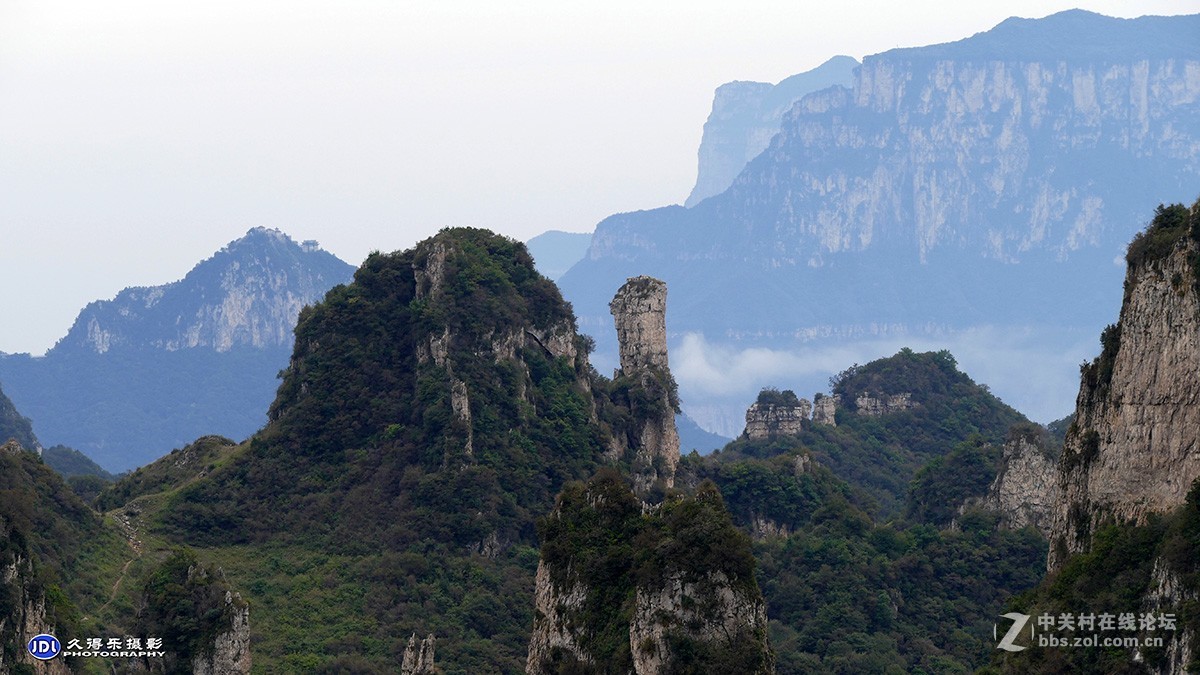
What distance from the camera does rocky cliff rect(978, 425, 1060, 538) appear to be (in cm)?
8344

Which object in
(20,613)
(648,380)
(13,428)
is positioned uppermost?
(13,428)

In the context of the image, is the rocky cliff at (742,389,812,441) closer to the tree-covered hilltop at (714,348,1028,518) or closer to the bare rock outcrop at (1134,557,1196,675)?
the tree-covered hilltop at (714,348,1028,518)

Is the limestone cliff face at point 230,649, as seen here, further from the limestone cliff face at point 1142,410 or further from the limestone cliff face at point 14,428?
the limestone cliff face at point 14,428

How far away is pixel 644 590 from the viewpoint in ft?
152

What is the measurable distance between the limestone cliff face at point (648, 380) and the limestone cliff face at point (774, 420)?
31801 mm

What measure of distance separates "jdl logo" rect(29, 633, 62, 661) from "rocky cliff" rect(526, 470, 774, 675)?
11.8m

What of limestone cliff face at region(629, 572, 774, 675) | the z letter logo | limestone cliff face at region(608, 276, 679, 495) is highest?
limestone cliff face at region(608, 276, 679, 495)

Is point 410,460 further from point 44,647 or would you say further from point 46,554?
point 44,647

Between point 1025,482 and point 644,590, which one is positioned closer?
point 644,590

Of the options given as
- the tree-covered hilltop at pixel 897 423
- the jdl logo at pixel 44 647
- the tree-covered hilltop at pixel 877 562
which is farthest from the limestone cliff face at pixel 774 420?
the jdl logo at pixel 44 647

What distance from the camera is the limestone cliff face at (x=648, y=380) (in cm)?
8619

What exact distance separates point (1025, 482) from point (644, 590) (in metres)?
41.0

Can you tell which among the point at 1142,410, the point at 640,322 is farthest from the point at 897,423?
the point at 1142,410

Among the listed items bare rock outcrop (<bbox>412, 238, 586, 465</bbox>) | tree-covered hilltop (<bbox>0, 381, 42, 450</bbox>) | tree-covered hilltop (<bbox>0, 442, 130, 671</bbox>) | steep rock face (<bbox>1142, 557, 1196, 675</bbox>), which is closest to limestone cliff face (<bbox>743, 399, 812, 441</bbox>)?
bare rock outcrop (<bbox>412, 238, 586, 465</bbox>)
